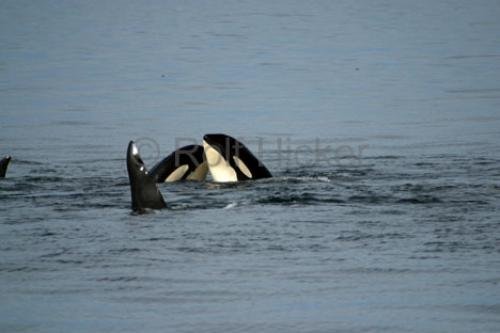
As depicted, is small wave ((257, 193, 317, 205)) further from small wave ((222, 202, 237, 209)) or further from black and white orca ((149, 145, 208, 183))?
black and white orca ((149, 145, 208, 183))

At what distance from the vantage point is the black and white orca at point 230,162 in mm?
15703

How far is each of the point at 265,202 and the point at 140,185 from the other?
1.64m

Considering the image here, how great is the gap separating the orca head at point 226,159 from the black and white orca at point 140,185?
227 cm

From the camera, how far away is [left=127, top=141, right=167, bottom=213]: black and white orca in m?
13.0

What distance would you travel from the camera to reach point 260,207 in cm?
1384

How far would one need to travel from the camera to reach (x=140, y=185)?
→ 1312cm

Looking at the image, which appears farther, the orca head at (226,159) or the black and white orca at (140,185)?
the orca head at (226,159)

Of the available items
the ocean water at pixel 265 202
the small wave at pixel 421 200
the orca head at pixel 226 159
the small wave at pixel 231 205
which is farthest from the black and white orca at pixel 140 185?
the small wave at pixel 421 200

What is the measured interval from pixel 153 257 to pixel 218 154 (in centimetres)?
451

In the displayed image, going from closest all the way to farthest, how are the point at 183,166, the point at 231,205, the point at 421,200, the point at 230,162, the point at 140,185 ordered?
1. the point at 140,185
2. the point at 231,205
3. the point at 421,200
4. the point at 230,162
5. the point at 183,166

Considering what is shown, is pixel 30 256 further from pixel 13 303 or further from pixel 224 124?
pixel 224 124

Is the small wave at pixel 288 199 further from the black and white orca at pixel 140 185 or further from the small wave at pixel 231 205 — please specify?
the black and white orca at pixel 140 185

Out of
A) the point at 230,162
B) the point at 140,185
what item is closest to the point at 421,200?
the point at 230,162

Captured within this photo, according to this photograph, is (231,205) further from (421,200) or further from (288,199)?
(421,200)
